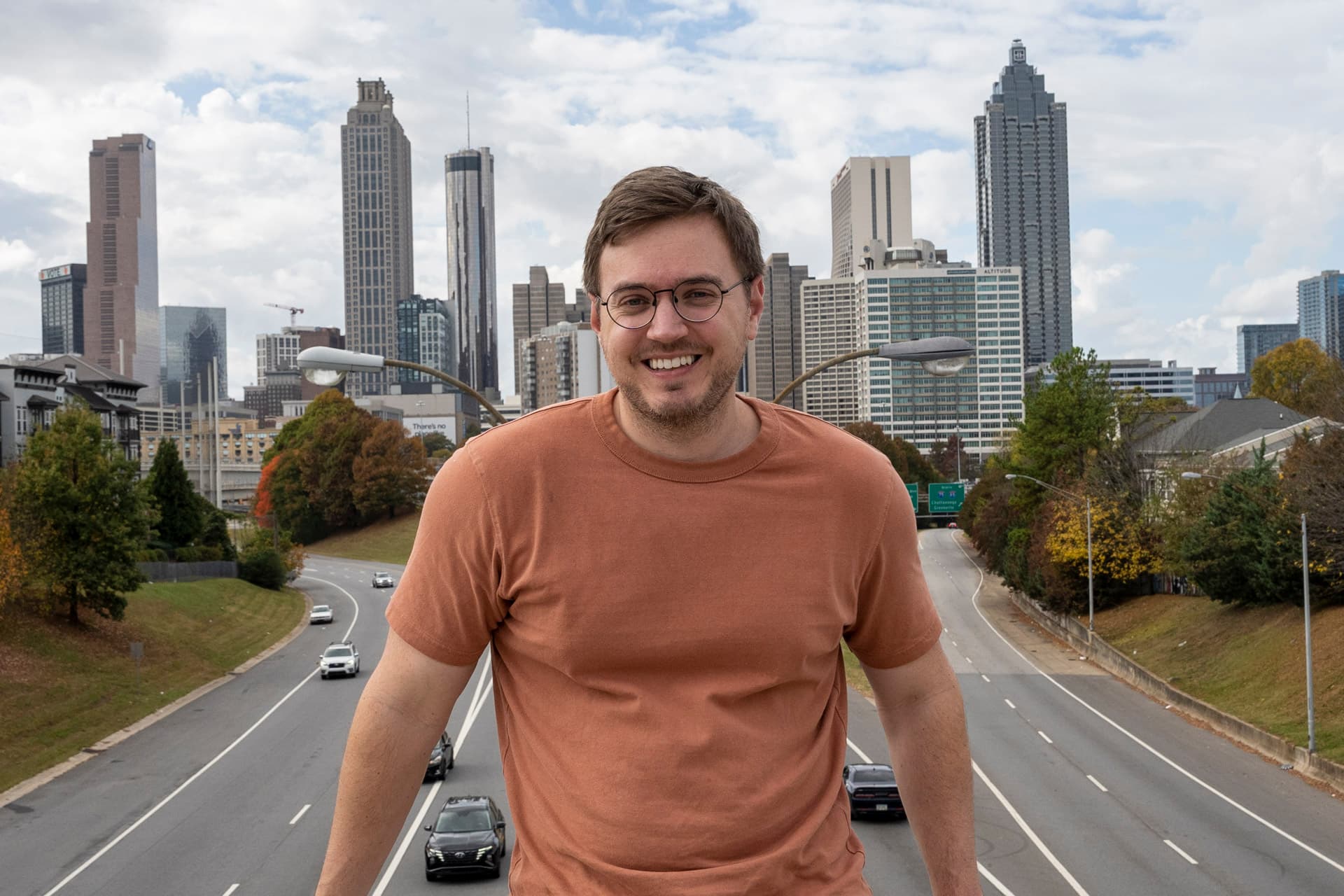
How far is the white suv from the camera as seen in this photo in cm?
4806

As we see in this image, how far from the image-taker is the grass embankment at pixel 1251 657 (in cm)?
3297

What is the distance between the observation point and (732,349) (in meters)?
3.03

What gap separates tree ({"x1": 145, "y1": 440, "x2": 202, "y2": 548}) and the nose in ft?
245

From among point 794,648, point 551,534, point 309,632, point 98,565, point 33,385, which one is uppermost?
point 33,385

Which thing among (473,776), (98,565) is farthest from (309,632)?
(473,776)

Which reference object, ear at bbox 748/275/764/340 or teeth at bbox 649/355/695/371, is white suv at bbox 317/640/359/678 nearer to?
ear at bbox 748/275/764/340

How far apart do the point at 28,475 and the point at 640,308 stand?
4706 cm

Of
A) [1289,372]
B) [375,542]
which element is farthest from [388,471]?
[1289,372]

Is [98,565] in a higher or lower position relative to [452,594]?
lower

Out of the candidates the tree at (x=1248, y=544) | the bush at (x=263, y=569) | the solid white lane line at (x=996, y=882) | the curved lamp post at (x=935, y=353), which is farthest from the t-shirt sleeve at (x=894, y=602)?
the bush at (x=263, y=569)

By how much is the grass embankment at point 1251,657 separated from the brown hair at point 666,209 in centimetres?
3115

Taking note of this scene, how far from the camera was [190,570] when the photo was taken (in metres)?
69.0

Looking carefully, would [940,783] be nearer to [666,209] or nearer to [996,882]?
[666,209]

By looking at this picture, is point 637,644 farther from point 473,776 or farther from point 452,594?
point 473,776
